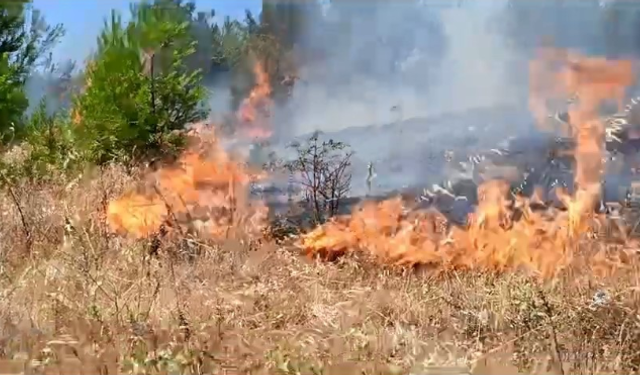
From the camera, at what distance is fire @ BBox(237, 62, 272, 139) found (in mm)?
5070

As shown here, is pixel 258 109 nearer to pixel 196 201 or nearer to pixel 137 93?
pixel 196 201

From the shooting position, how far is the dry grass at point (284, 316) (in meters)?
2.70

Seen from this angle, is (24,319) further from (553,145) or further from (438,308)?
(553,145)

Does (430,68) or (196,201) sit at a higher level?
(430,68)

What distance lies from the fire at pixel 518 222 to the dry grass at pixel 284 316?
0.18 meters

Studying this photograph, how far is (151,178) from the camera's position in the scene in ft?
17.1

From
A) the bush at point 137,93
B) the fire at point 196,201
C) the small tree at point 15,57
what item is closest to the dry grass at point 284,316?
the fire at point 196,201

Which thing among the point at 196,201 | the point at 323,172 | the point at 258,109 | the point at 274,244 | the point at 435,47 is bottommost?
the point at 274,244

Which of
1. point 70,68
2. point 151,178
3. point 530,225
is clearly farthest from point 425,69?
point 70,68

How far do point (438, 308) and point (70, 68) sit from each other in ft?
13.4

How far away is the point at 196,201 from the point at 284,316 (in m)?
1.72

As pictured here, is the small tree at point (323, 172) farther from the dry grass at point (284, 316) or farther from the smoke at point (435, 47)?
the dry grass at point (284, 316)

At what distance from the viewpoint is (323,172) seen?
4957 millimetres

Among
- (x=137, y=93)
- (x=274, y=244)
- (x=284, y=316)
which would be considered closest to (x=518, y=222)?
(x=274, y=244)
